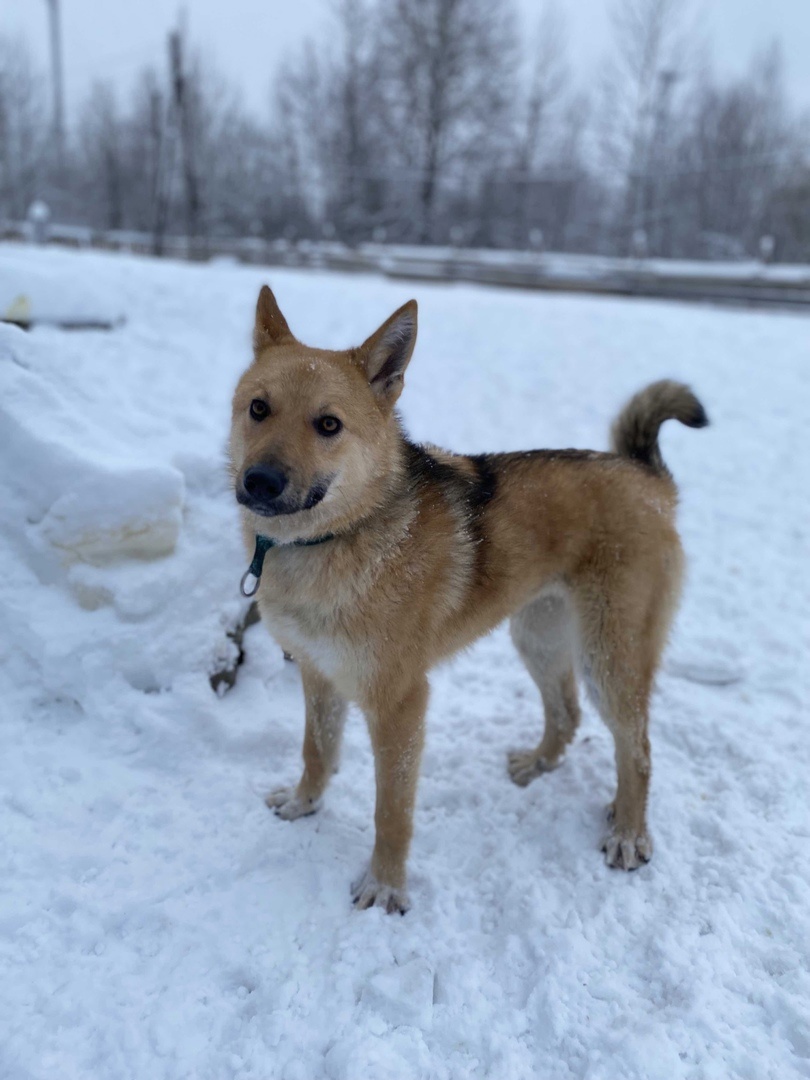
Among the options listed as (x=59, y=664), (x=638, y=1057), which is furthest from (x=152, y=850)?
(x=638, y=1057)

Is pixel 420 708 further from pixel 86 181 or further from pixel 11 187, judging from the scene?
pixel 86 181

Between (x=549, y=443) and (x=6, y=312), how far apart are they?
566cm

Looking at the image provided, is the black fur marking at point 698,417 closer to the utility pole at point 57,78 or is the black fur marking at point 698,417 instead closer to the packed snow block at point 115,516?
the packed snow block at point 115,516

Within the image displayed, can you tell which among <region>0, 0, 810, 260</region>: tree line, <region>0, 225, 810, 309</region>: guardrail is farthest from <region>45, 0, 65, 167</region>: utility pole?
<region>0, 225, 810, 309</region>: guardrail

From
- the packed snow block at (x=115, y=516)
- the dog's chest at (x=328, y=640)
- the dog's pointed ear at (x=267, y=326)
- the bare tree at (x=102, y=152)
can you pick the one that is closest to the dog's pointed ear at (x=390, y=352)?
the dog's pointed ear at (x=267, y=326)

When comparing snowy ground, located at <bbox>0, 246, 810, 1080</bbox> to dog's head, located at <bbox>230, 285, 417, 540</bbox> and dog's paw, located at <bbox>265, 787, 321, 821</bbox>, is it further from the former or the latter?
dog's head, located at <bbox>230, 285, 417, 540</bbox>

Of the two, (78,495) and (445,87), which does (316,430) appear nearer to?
(78,495)

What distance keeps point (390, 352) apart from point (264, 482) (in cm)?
92

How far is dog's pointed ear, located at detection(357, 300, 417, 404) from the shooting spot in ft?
9.42

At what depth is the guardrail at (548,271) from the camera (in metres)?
14.6

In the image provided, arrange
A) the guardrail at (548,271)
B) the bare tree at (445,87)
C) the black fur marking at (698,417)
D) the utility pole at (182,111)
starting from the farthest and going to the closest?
1. the bare tree at (445,87)
2. the utility pole at (182,111)
3. the guardrail at (548,271)
4. the black fur marking at (698,417)

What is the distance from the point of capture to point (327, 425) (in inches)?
105

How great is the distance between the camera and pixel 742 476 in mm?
7477

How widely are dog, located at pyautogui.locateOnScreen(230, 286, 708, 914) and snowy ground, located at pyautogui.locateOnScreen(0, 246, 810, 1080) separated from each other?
275mm
